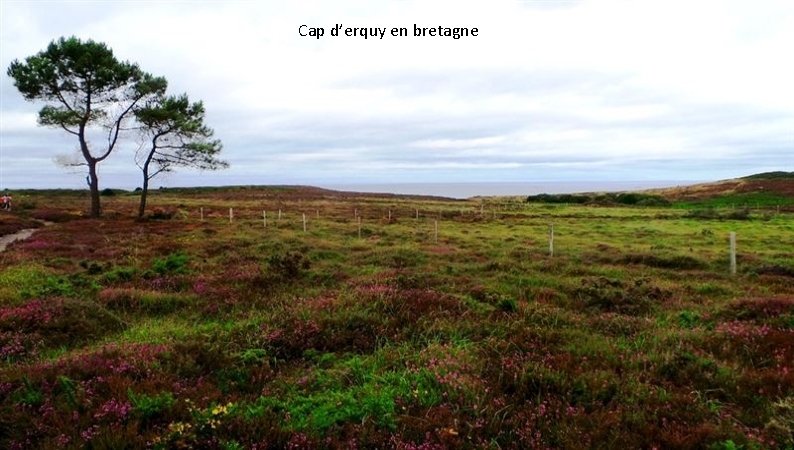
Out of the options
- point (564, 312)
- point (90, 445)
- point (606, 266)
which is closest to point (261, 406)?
point (90, 445)

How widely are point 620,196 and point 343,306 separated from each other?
8916cm

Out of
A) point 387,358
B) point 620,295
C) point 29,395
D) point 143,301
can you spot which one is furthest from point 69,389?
point 620,295

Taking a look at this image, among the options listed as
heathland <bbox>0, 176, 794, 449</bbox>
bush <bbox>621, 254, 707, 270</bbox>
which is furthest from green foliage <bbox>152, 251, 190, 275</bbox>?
bush <bbox>621, 254, 707, 270</bbox>

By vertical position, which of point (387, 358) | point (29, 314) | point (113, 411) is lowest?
point (387, 358)

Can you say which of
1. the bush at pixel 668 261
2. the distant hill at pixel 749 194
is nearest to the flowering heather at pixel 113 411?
the bush at pixel 668 261

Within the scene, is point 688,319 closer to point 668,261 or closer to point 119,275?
point 668,261

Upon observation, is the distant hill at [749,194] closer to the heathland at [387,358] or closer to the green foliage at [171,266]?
the heathland at [387,358]

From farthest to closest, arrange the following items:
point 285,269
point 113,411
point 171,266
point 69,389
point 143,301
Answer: point 171,266, point 285,269, point 143,301, point 69,389, point 113,411

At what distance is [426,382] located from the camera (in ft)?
22.6

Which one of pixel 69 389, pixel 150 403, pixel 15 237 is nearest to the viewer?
pixel 150 403

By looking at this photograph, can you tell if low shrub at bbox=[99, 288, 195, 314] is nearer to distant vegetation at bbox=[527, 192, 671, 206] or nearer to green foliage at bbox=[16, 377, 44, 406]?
green foliage at bbox=[16, 377, 44, 406]

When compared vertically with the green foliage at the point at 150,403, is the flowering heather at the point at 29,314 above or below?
above

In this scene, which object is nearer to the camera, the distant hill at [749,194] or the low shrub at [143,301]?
the low shrub at [143,301]

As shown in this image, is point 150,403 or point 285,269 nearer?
point 150,403
